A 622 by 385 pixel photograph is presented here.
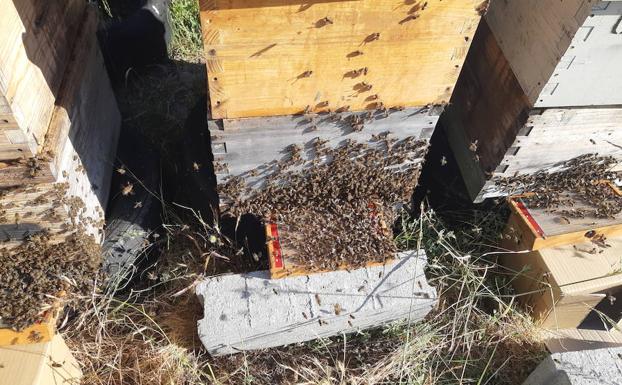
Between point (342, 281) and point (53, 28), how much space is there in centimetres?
209

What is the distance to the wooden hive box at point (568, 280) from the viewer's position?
9.57 feet

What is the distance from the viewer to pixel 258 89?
7.49ft

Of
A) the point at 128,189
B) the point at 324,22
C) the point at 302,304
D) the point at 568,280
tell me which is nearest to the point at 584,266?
the point at 568,280

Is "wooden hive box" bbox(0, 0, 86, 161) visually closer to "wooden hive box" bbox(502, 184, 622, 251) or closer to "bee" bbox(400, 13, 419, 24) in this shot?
"bee" bbox(400, 13, 419, 24)

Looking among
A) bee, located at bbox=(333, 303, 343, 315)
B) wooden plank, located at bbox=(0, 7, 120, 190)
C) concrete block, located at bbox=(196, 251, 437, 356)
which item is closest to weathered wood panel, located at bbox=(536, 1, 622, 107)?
concrete block, located at bbox=(196, 251, 437, 356)

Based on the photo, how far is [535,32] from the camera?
256cm

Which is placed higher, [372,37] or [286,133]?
[372,37]

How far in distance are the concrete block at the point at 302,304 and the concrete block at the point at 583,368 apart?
705 millimetres

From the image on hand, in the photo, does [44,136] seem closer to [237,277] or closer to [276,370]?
[237,277]

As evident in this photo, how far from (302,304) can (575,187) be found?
6.86ft

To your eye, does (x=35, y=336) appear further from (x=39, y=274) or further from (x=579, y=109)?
(x=579, y=109)

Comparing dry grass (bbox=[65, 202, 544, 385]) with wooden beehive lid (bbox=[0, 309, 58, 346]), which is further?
dry grass (bbox=[65, 202, 544, 385])

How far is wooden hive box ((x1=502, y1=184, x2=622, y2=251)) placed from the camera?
Answer: 3006mm

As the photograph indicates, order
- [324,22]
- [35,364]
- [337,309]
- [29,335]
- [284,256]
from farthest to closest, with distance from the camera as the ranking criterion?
[284,256] → [337,309] → [29,335] → [35,364] → [324,22]
